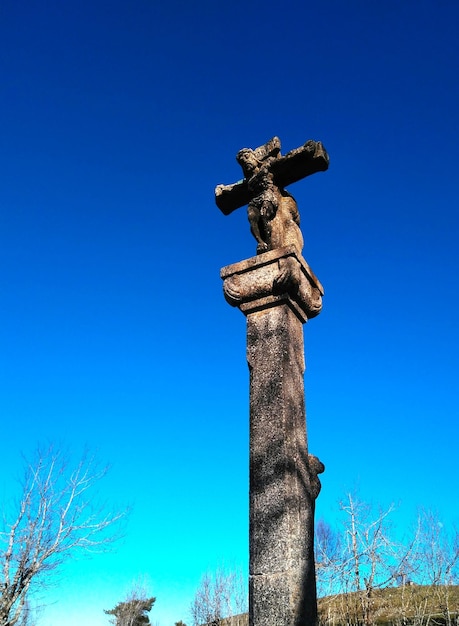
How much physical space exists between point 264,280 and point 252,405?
1.15 metres

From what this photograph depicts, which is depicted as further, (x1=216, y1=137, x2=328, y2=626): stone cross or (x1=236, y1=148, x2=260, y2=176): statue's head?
(x1=236, y1=148, x2=260, y2=176): statue's head

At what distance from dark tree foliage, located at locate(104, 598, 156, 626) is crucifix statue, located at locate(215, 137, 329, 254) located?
40.8 m

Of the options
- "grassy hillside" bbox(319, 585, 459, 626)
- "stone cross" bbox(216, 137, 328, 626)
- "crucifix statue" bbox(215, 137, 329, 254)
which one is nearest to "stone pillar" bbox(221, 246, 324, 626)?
"stone cross" bbox(216, 137, 328, 626)

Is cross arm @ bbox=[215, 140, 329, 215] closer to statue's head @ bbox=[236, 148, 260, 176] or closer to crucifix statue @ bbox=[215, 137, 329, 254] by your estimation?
crucifix statue @ bbox=[215, 137, 329, 254]

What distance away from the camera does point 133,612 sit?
1563 inches

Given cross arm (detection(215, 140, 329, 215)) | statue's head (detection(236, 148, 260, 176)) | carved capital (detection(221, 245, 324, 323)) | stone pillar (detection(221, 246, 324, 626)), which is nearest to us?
stone pillar (detection(221, 246, 324, 626))

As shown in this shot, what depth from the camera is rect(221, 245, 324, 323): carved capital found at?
4863mm

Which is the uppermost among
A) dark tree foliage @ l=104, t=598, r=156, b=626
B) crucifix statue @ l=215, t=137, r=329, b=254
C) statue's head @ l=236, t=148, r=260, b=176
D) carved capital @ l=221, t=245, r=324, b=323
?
statue's head @ l=236, t=148, r=260, b=176

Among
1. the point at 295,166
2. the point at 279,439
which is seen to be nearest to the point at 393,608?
the point at 279,439

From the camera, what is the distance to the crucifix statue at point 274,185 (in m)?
5.46

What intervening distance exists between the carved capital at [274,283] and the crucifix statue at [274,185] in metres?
0.33

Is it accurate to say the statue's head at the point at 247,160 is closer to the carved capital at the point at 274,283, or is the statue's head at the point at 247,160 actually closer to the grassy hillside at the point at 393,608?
the carved capital at the point at 274,283

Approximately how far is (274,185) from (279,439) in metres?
2.72

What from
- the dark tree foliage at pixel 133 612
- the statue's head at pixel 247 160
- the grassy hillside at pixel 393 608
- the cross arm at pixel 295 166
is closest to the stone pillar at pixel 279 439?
the cross arm at pixel 295 166
